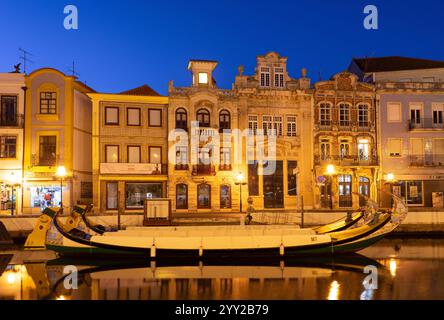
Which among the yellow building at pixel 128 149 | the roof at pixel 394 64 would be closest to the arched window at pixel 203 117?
the yellow building at pixel 128 149

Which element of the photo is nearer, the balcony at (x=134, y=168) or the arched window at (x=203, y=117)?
the balcony at (x=134, y=168)

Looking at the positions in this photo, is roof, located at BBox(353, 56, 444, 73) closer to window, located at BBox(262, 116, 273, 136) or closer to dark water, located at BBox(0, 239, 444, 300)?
window, located at BBox(262, 116, 273, 136)

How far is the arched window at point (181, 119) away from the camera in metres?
39.0

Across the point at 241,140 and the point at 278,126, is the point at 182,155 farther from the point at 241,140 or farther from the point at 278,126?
the point at 278,126

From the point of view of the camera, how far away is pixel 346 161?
40.1 meters

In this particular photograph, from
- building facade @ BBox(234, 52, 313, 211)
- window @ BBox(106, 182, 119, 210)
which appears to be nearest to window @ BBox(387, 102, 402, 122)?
building facade @ BBox(234, 52, 313, 211)

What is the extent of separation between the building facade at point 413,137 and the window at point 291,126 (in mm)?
7317

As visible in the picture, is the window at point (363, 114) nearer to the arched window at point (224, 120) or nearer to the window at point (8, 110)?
the arched window at point (224, 120)

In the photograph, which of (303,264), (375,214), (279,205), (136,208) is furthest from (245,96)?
(303,264)

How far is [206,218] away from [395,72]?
23.3 meters

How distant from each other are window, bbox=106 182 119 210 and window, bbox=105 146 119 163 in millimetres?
1791

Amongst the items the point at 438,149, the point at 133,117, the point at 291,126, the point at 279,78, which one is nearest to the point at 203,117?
the point at 133,117

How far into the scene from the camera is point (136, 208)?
125 ft

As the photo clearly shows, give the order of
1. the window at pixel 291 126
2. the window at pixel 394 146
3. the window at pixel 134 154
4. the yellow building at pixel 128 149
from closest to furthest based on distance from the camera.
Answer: the yellow building at pixel 128 149
the window at pixel 134 154
the window at pixel 291 126
the window at pixel 394 146
